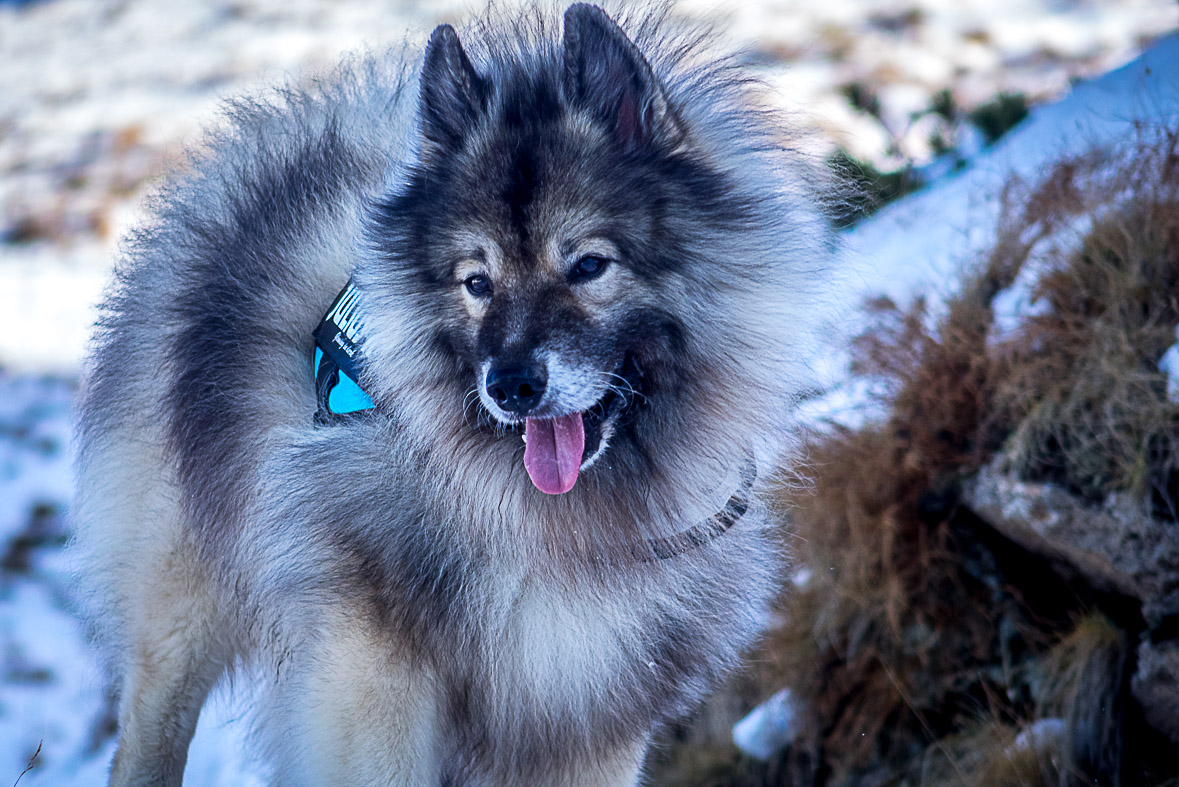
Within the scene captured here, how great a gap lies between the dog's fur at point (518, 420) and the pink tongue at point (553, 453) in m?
0.07

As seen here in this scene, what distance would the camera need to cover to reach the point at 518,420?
1.93 meters

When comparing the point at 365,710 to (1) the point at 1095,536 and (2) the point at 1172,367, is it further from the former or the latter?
(2) the point at 1172,367

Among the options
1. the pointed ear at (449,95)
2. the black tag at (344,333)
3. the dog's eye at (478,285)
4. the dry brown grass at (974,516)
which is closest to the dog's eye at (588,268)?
the dog's eye at (478,285)

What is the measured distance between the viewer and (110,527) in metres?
2.71

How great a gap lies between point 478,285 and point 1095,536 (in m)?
2.02

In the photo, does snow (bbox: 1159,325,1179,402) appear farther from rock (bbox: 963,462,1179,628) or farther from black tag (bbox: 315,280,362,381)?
black tag (bbox: 315,280,362,381)

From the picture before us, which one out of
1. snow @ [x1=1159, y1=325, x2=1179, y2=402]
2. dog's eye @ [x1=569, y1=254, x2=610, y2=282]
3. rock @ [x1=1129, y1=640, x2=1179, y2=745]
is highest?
snow @ [x1=1159, y1=325, x2=1179, y2=402]

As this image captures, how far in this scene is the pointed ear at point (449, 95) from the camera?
6.61 feet

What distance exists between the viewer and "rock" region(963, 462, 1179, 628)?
262 cm

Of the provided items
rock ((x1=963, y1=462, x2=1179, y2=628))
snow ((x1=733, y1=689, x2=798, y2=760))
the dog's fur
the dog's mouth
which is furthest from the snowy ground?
snow ((x1=733, y1=689, x2=798, y2=760))

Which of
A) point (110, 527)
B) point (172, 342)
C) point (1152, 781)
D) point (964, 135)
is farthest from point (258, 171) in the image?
point (964, 135)

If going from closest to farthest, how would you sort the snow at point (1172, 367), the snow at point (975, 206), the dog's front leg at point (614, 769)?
the dog's front leg at point (614, 769) < the snow at point (1172, 367) < the snow at point (975, 206)

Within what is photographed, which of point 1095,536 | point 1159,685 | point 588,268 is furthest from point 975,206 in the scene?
point 588,268

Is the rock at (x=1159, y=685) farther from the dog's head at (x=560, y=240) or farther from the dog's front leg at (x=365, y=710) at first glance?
the dog's front leg at (x=365, y=710)
